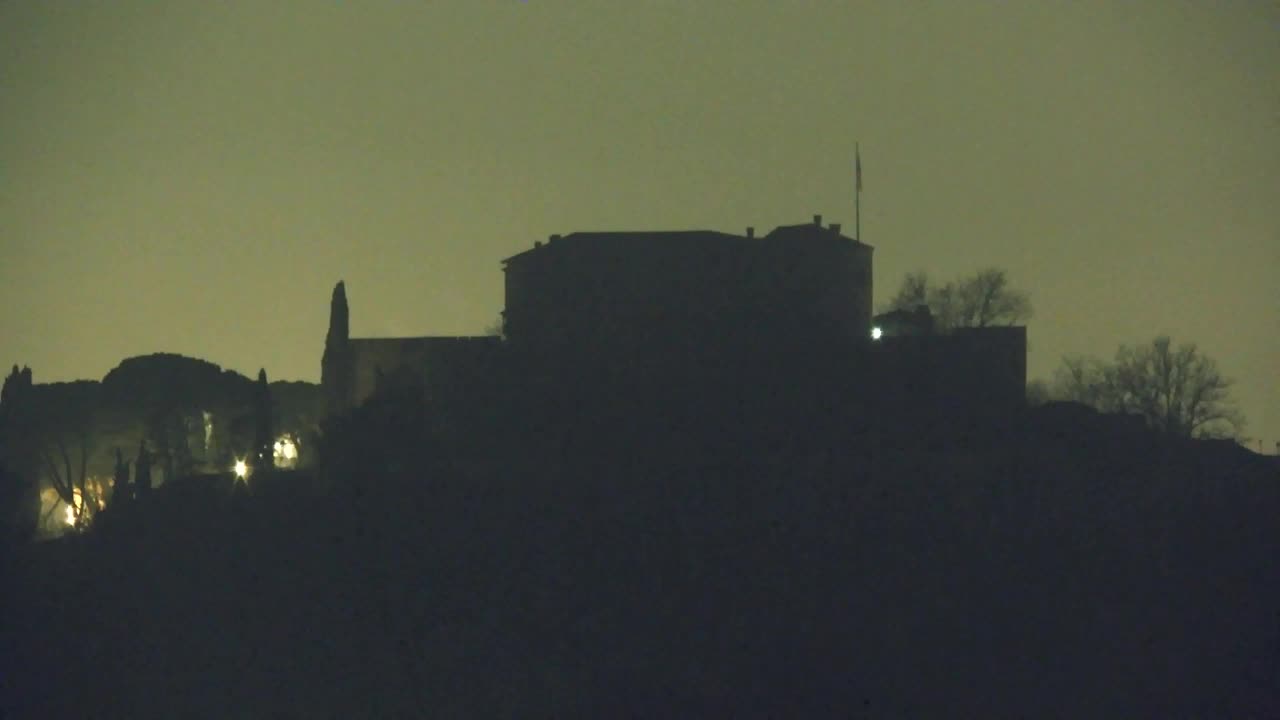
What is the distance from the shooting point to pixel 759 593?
164 feet

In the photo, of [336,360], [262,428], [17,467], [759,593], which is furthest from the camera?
[17,467]

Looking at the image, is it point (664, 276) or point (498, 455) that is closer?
point (498, 455)

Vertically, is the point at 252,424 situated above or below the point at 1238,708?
above

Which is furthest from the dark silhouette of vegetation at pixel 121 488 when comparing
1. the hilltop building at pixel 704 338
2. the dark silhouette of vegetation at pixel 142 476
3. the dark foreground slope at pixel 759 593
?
the dark foreground slope at pixel 759 593

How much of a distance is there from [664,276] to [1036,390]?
1992 centimetres

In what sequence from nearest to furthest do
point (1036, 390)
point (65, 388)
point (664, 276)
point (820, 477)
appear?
point (820, 477), point (664, 276), point (1036, 390), point (65, 388)

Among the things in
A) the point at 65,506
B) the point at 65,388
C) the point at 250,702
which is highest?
the point at 65,388

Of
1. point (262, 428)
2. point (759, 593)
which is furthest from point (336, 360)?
point (759, 593)

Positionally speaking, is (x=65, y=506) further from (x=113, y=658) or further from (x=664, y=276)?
(x=664, y=276)

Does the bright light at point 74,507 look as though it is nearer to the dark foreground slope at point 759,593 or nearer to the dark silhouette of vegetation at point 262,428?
the dark silhouette of vegetation at point 262,428

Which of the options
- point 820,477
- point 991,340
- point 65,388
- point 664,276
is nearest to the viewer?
point 820,477

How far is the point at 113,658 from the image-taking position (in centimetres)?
5544

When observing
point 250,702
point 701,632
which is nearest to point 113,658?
point 250,702

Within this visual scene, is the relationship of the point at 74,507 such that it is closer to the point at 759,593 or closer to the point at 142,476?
the point at 142,476
